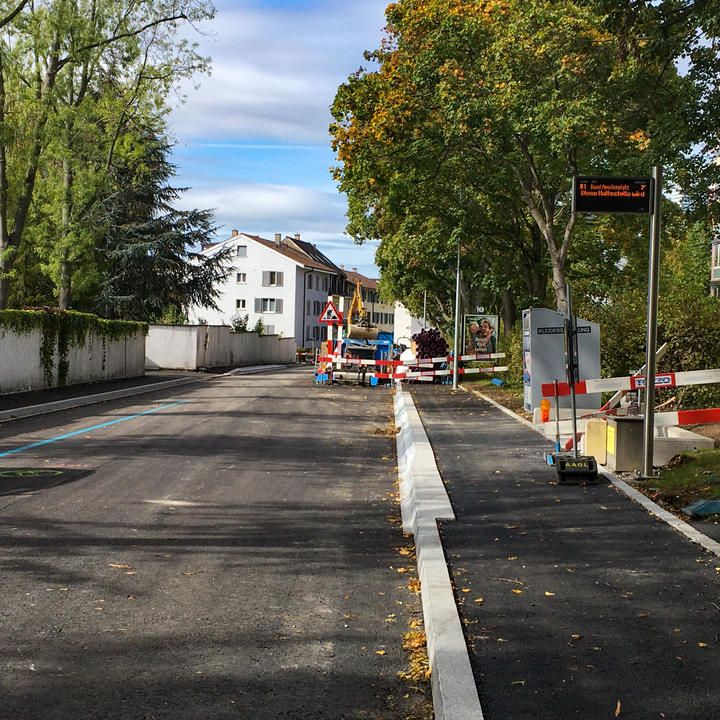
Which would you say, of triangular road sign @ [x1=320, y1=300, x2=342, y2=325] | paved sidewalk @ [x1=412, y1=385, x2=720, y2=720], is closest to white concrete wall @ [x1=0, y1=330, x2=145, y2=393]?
triangular road sign @ [x1=320, y1=300, x2=342, y2=325]

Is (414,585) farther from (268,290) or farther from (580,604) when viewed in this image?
(268,290)

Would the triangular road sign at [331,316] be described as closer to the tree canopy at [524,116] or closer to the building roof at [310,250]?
the tree canopy at [524,116]

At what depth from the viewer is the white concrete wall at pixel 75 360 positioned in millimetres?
25641

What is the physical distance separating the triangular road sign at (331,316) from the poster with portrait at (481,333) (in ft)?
16.3

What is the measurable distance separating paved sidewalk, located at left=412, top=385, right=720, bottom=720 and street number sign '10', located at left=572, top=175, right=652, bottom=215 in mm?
2909

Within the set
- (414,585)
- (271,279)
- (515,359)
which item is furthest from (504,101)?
(271,279)

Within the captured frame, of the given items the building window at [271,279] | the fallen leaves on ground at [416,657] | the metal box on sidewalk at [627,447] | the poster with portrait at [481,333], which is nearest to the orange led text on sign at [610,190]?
the metal box on sidewalk at [627,447]

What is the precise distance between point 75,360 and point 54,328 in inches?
78.6

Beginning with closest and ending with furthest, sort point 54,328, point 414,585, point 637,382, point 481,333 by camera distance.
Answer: point 414,585
point 637,382
point 54,328
point 481,333

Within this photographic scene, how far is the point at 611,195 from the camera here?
35.6ft

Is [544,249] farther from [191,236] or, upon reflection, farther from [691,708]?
[691,708]

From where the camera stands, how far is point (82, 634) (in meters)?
5.69

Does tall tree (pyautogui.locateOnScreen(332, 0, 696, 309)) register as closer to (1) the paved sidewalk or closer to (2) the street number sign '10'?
(2) the street number sign '10'

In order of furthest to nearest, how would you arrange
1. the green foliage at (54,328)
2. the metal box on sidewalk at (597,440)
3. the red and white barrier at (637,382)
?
the green foliage at (54,328), the red and white barrier at (637,382), the metal box on sidewalk at (597,440)
